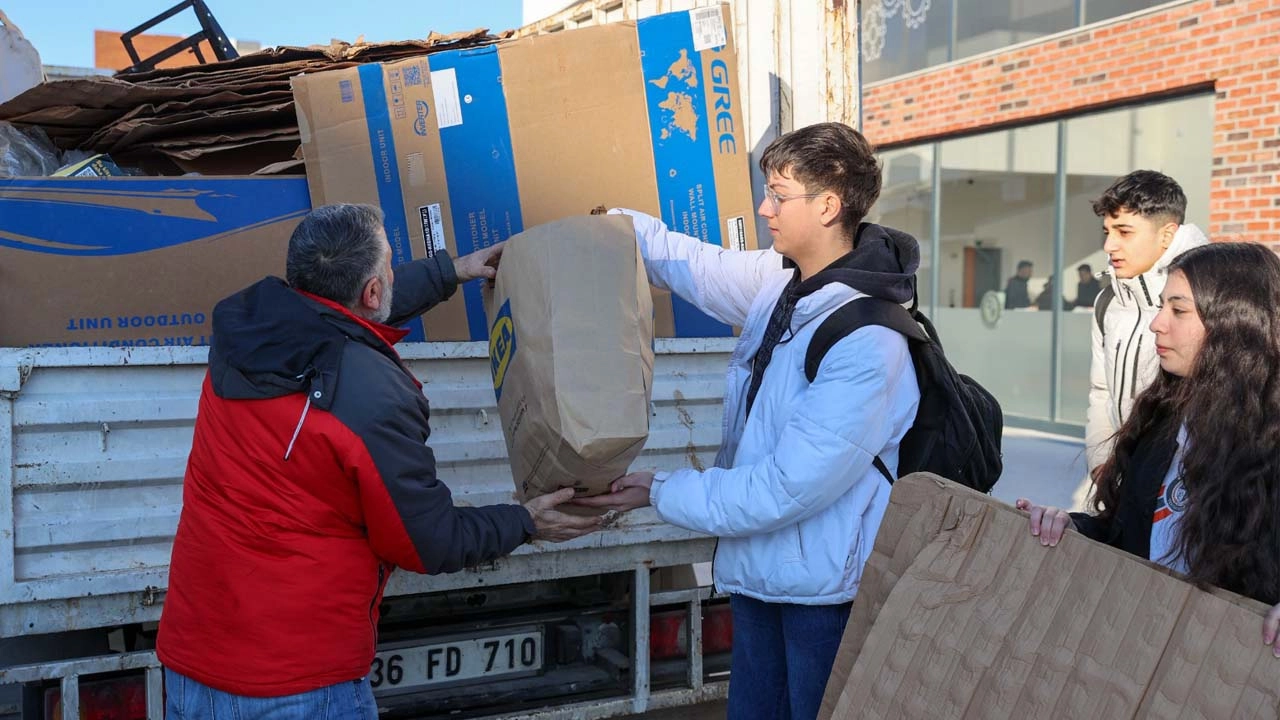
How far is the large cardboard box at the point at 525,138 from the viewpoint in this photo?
290 centimetres

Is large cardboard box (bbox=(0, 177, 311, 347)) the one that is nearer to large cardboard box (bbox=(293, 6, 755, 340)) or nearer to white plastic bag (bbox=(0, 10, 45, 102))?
large cardboard box (bbox=(293, 6, 755, 340))

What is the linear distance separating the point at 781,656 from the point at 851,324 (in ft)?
2.33

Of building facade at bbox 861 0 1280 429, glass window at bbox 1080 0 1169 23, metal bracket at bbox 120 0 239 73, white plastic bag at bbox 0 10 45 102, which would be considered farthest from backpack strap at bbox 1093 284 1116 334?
glass window at bbox 1080 0 1169 23

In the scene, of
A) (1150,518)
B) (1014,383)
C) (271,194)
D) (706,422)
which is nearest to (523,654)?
(706,422)

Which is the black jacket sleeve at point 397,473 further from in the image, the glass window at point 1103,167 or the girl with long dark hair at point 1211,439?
the glass window at point 1103,167

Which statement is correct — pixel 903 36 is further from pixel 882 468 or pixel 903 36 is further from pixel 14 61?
pixel 882 468

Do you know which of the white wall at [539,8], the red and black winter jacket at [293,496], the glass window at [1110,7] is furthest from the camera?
the glass window at [1110,7]

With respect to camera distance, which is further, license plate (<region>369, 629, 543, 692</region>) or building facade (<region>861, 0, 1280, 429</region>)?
building facade (<region>861, 0, 1280, 429</region>)

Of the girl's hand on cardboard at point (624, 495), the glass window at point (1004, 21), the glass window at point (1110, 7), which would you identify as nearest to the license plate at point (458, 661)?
the girl's hand on cardboard at point (624, 495)

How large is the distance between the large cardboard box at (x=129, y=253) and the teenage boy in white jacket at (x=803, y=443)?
1222mm

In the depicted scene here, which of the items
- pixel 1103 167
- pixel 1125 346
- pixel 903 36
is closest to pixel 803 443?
pixel 1125 346

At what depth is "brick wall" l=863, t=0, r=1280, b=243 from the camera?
738 centimetres

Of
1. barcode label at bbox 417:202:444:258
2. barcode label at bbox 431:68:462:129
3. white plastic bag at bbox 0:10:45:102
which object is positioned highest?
white plastic bag at bbox 0:10:45:102

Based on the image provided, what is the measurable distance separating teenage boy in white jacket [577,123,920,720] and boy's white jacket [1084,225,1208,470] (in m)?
1.51
